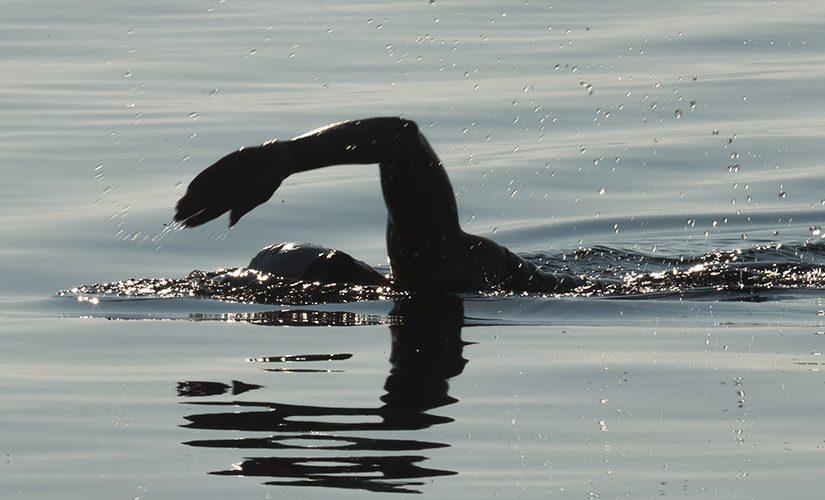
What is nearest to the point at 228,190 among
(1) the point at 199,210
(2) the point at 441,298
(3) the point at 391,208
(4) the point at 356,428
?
(1) the point at 199,210

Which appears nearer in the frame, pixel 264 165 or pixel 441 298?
pixel 264 165

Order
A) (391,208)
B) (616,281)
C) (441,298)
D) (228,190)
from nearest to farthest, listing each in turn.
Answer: (228,190) → (391,208) → (441,298) → (616,281)

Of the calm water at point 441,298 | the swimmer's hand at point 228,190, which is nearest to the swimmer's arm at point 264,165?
the swimmer's hand at point 228,190

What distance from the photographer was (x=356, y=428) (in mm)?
6699

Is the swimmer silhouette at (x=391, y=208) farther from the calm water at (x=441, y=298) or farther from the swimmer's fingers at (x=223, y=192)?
the calm water at (x=441, y=298)

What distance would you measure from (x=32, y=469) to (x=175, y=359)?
1.90 m

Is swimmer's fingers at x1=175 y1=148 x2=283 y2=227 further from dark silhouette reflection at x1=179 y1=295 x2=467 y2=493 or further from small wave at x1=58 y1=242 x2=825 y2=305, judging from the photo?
small wave at x1=58 y1=242 x2=825 y2=305

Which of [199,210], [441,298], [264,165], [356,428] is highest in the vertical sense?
[264,165]

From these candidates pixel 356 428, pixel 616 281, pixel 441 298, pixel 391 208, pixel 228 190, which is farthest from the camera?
pixel 616 281

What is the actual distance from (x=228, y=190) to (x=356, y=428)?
1619 millimetres

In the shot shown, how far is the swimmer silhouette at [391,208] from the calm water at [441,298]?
0.27 m

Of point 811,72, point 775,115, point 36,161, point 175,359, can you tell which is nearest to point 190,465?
point 175,359

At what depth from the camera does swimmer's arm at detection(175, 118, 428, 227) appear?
314 inches

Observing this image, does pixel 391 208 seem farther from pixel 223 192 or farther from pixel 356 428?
pixel 356 428
